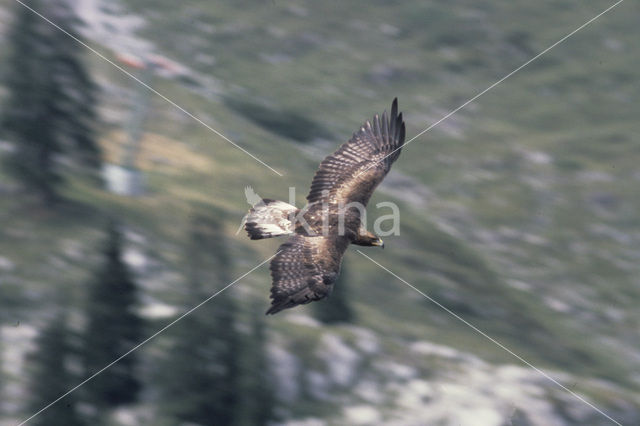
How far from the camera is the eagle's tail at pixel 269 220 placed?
46.0 feet

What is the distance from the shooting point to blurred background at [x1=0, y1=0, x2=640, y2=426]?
78.0 feet

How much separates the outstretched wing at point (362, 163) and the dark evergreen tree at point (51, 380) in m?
10.0

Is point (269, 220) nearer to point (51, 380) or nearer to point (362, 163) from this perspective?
point (362, 163)

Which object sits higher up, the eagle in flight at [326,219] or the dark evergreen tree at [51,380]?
the eagle in flight at [326,219]

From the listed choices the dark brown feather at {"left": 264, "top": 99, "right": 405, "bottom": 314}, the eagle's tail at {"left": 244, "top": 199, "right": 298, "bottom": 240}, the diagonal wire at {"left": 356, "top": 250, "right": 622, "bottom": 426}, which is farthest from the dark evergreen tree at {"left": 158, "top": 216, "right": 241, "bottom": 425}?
the dark brown feather at {"left": 264, "top": 99, "right": 405, "bottom": 314}

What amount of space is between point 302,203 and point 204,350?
23.6ft

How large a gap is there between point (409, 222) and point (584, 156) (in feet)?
38.5

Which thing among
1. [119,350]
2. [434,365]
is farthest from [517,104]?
[119,350]

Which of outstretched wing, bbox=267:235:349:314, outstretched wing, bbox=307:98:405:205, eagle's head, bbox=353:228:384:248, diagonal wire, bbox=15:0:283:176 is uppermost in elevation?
diagonal wire, bbox=15:0:283:176

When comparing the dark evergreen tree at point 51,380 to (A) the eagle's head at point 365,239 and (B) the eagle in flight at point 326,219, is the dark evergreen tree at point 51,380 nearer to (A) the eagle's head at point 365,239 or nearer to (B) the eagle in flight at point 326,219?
(B) the eagle in flight at point 326,219

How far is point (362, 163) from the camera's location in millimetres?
15812

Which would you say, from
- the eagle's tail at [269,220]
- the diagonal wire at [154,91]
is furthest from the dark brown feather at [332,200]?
the diagonal wire at [154,91]

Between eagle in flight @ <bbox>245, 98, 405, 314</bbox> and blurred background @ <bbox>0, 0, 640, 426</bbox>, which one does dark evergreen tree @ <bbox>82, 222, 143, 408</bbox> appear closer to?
blurred background @ <bbox>0, 0, 640, 426</bbox>

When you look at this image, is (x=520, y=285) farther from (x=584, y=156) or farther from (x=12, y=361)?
(x=12, y=361)
